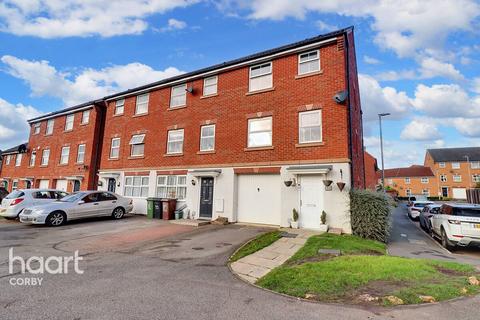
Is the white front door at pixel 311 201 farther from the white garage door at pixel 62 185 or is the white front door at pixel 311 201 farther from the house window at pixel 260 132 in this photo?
the white garage door at pixel 62 185

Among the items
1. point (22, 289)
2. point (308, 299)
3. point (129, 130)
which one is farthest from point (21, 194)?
point (308, 299)

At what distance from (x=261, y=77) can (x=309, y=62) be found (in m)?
2.63

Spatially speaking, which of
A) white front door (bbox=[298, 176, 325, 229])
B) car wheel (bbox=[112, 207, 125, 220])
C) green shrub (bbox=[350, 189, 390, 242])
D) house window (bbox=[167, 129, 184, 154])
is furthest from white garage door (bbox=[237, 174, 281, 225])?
car wheel (bbox=[112, 207, 125, 220])

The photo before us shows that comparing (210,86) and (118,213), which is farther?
(210,86)

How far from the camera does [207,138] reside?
15.2 metres

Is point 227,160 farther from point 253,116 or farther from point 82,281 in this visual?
point 82,281

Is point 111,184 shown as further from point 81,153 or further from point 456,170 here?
point 456,170

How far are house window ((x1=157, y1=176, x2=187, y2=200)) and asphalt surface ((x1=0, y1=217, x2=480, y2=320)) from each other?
7.17 metres

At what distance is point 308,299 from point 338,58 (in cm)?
1062

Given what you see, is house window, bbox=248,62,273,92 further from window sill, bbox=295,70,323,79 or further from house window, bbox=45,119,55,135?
house window, bbox=45,119,55,135

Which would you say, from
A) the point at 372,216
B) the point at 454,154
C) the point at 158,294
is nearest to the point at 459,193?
the point at 454,154

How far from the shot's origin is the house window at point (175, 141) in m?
16.3

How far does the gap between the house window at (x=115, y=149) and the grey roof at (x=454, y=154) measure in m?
68.5

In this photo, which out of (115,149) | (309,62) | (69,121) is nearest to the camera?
(309,62)
